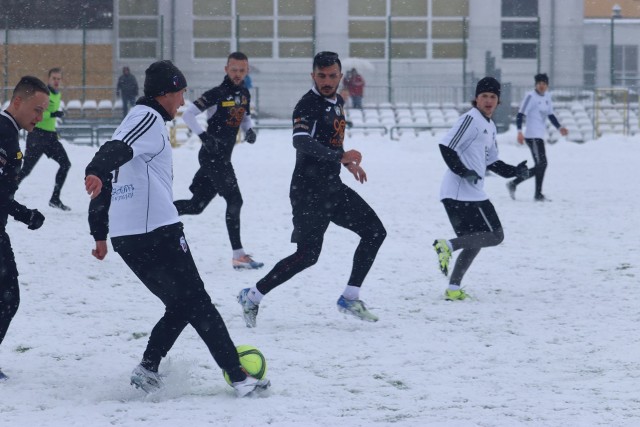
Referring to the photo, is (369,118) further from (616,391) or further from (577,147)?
(616,391)

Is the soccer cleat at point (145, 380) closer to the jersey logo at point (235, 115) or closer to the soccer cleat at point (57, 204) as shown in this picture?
the jersey logo at point (235, 115)

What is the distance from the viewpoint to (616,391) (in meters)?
4.93

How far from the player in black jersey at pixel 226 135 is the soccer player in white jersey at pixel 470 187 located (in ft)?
6.53

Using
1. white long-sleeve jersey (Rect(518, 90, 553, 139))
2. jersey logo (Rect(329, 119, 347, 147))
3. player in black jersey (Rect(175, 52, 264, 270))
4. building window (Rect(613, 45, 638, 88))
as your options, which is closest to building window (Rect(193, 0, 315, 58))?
building window (Rect(613, 45, 638, 88))

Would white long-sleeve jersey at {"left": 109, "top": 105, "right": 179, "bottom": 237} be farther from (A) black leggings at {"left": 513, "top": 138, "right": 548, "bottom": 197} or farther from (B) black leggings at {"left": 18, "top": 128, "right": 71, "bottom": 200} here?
(A) black leggings at {"left": 513, "top": 138, "right": 548, "bottom": 197}

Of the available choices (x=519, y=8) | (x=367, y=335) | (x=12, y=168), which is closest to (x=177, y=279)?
(x=12, y=168)

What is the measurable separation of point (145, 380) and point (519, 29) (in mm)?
30720

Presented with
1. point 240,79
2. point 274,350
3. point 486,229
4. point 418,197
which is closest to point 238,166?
point 418,197

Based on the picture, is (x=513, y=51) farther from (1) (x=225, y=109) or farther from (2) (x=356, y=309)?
(2) (x=356, y=309)

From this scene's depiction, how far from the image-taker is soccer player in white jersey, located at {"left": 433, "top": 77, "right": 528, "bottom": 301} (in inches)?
296

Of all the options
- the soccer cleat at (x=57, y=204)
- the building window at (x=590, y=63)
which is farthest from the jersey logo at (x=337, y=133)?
the building window at (x=590, y=63)

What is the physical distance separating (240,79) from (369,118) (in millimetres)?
18015

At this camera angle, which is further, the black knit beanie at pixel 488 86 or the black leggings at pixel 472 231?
the black leggings at pixel 472 231

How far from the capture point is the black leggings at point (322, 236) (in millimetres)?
6508
